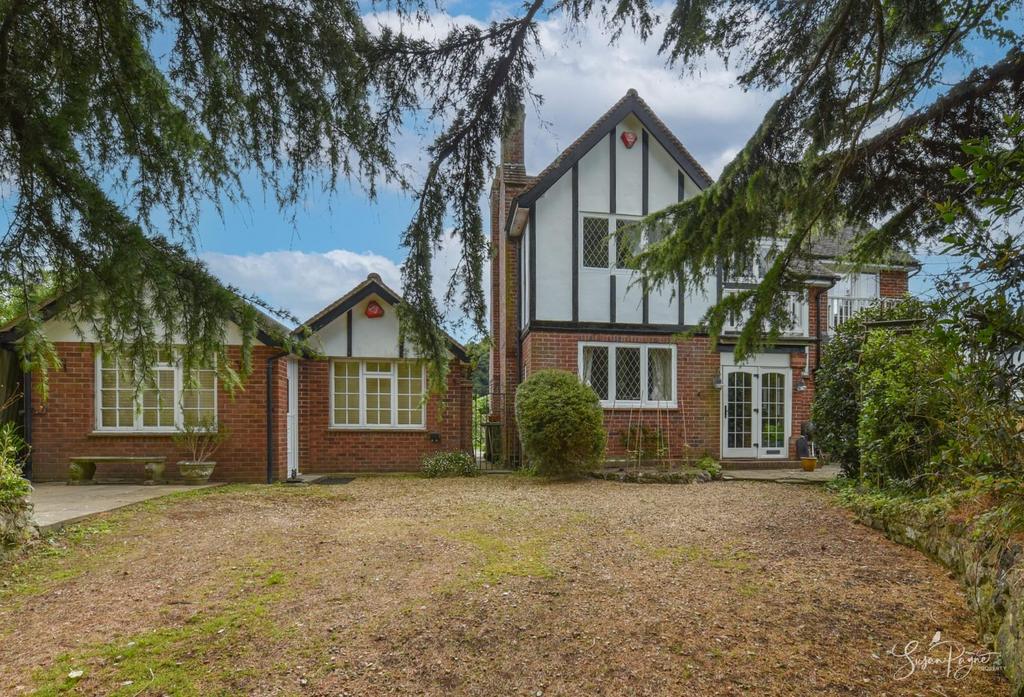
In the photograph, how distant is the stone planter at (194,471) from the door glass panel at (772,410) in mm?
10925

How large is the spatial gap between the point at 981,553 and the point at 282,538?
5910mm

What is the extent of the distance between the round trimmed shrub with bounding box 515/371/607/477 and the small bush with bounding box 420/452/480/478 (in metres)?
1.79

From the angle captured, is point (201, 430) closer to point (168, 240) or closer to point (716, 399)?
point (168, 240)

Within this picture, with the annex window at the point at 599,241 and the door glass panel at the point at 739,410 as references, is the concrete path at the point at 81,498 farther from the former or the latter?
the door glass panel at the point at 739,410

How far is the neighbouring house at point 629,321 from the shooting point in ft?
39.5

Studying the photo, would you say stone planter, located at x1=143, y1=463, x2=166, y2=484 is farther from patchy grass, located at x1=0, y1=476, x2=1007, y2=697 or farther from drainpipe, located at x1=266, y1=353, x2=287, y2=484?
patchy grass, located at x1=0, y1=476, x2=1007, y2=697

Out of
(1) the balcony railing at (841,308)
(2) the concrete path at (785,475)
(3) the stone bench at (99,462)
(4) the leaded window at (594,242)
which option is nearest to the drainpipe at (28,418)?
(3) the stone bench at (99,462)

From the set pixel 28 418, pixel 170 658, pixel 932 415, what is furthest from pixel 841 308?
pixel 28 418

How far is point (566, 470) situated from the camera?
10.3m

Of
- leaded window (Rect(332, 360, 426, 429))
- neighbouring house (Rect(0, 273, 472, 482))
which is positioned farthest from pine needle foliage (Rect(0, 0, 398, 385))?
leaded window (Rect(332, 360, 426, 429))

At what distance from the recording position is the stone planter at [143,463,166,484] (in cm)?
1028

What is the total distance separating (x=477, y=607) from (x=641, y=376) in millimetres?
8832

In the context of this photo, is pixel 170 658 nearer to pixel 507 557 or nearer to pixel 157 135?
pixel 507 557

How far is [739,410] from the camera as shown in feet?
42.5
